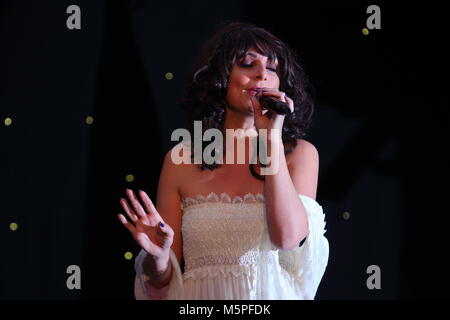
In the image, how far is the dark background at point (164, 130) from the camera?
214cm

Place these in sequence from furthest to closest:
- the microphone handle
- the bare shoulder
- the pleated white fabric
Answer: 1. the bare shoulder
2. the pleated white fabric
3. the microphone handle

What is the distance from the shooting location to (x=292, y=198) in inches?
63.8

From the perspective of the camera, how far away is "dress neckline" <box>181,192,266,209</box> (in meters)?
1.79

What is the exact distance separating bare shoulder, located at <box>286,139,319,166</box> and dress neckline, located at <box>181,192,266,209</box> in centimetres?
13

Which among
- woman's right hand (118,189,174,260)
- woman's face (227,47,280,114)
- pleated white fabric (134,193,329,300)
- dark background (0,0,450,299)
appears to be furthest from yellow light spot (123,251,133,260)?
woman's face (227,47,280,114)

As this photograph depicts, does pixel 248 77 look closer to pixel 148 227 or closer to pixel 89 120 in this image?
pixel 148 227

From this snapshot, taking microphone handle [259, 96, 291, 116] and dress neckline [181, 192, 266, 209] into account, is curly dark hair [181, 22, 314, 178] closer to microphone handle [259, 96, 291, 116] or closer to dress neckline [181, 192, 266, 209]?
dress neckline [181, 192, 266, 209]

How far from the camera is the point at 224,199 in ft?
5.96

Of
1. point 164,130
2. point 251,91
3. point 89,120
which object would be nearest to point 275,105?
point 251,91

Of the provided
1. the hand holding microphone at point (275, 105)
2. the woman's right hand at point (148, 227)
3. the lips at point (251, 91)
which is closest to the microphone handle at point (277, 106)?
the hand holding microphone at point (275, 105)

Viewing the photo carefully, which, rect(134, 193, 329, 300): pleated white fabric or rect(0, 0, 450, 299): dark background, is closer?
rect(134, 193, 329, 300): pleated white fabric

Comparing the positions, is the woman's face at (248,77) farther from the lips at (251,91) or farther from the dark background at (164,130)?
the dark background at (164,130)

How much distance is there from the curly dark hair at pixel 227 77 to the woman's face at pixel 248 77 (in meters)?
0.01

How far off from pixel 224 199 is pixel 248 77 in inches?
13.3
